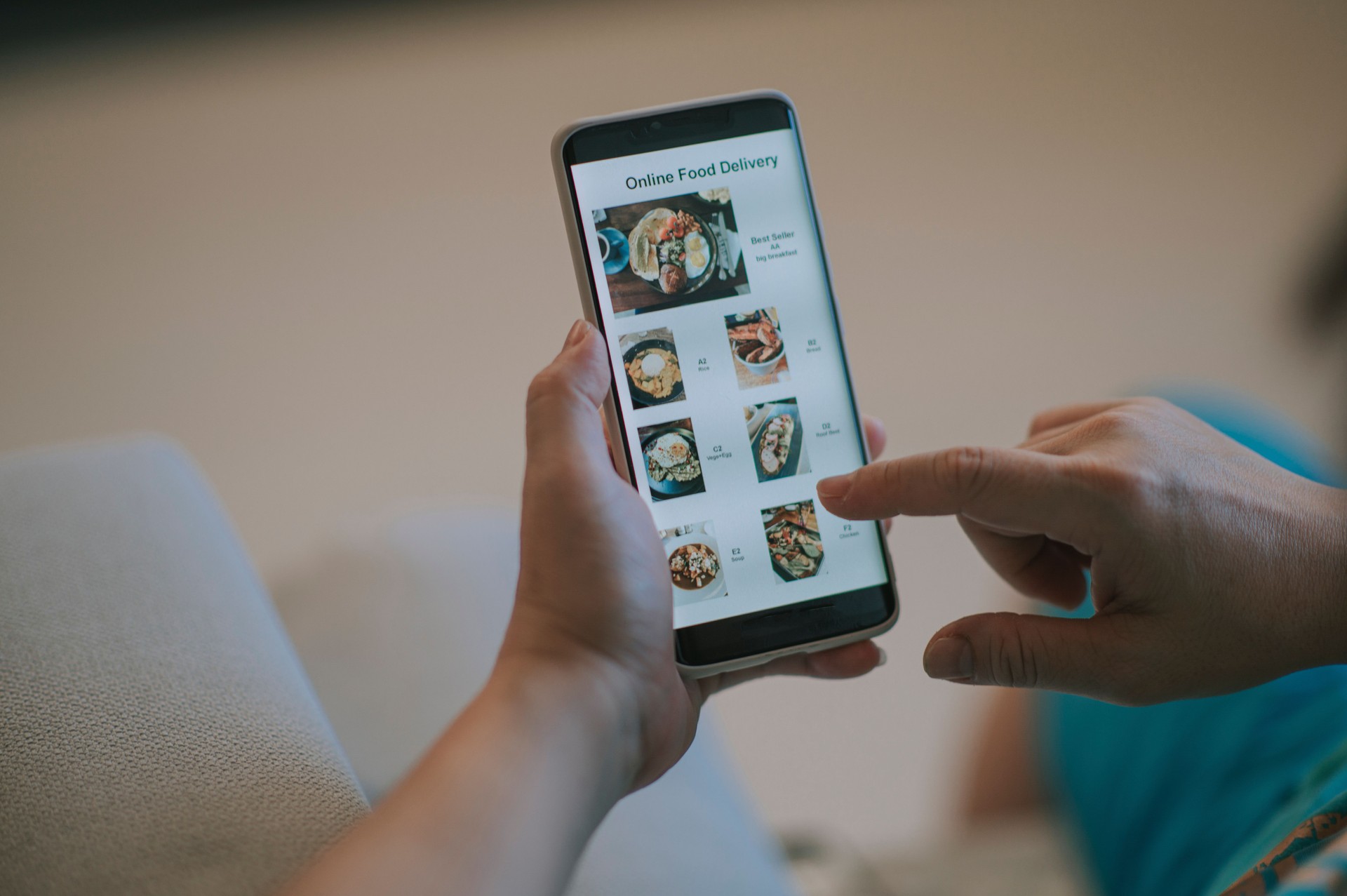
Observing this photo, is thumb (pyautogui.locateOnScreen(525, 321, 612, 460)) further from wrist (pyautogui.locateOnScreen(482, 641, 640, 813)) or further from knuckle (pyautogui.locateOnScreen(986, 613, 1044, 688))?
knuckle (pyautogui.locateOnScreen(986, 613, 1044, 688))

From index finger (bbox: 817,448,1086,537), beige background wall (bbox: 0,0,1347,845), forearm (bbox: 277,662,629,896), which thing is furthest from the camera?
beige background wall (bbox: 0,0,1347,845)

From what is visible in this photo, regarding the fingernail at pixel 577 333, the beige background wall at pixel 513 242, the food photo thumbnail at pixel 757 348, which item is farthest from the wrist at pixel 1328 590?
the beige background wall at pixel 513 242

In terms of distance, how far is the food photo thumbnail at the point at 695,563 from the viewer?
0.60 m

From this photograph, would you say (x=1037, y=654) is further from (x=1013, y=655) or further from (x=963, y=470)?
(x=963, y=470)

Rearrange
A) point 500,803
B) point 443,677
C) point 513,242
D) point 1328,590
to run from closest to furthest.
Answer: point 500,803, point 1328,590, point 443,677, point 513,242

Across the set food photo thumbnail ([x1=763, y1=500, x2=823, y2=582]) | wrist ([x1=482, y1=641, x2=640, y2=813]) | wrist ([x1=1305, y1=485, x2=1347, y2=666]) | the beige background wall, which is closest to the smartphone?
food photo thumbnail ([x1=763, y1=500, x2=823, y2=582])

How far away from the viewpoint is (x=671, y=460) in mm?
604

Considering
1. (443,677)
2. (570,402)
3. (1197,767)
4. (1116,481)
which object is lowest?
(1197,767)

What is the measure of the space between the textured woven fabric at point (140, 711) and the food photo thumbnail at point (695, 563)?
9.1 inches

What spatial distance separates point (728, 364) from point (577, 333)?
0.11 metres

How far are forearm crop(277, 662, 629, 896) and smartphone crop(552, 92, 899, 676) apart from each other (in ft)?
0.44

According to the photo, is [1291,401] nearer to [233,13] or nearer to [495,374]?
[495,374]

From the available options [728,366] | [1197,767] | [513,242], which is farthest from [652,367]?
[513,242]

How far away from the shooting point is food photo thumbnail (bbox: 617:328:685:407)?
0.60 meters
